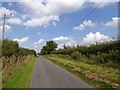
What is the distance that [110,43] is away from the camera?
2889 cm

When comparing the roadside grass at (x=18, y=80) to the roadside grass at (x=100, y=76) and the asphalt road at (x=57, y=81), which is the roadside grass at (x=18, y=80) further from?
the roadside grass at (x=100, y=76)

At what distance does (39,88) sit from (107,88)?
11.3ft

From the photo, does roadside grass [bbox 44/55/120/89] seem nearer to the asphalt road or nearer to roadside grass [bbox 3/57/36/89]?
the asphalt road

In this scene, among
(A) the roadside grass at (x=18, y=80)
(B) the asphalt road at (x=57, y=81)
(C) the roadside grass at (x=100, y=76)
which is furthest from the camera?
(A) the roadside grass at (x=18, y=80)

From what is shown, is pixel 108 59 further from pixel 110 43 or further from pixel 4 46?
pixel 4 46

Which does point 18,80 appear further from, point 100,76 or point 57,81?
point 100,76

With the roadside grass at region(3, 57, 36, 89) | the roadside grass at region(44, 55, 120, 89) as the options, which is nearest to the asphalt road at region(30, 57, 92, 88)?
the roadside grass at region(3, 57, 36, 89)

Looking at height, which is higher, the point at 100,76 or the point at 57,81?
the point at 100,76

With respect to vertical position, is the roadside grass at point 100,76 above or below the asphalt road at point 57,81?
above

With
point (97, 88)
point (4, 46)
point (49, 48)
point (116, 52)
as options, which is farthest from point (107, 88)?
point (49, 48)

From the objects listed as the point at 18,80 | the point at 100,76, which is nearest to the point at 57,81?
the point at 18,80

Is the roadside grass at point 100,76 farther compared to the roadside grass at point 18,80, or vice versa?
the roadside grass at point 18,80

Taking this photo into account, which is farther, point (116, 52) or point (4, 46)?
point (4, 46)

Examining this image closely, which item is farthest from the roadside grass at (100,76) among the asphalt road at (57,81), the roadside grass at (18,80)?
the roadside grass at (18,80)
